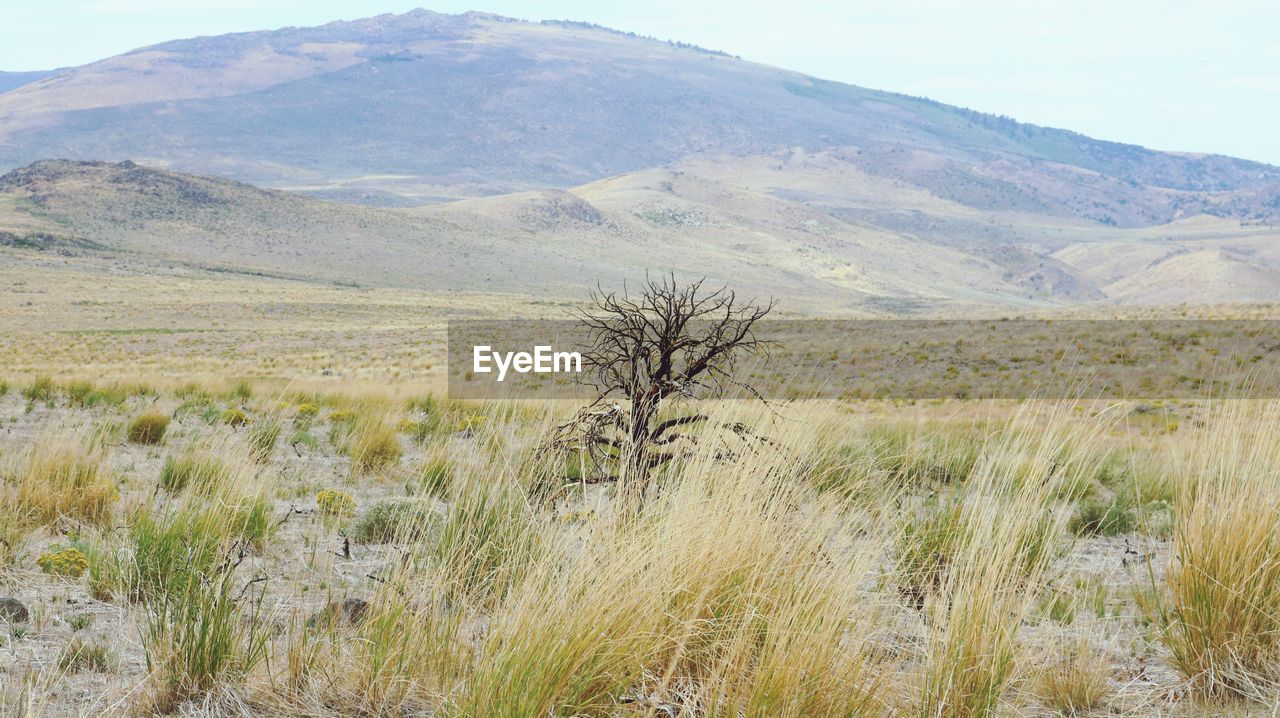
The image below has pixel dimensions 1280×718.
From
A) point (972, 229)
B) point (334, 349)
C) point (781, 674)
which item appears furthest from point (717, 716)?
point (972, 229)

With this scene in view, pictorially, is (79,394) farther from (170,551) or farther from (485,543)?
(485,543)

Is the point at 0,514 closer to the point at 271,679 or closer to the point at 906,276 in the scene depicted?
the point at 271,679

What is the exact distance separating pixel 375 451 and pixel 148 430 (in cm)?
205

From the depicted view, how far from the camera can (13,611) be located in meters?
3.63

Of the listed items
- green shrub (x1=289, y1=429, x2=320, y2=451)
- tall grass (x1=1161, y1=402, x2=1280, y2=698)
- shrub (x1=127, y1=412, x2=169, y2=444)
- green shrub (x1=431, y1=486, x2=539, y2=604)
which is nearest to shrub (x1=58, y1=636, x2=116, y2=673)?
green shrub (x1=431, y1=486, x2=539, y2=604)

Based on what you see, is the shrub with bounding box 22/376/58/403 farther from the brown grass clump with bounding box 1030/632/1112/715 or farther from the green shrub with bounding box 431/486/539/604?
the brown grass clump with bounding box 1030/632/1112/715

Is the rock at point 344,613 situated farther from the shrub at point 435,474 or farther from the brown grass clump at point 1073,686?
the brown grass clump at point 1073,686

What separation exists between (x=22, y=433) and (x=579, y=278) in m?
87.4

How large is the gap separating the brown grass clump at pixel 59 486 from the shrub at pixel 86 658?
177 centimetres

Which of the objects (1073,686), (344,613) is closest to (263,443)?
(344,613)

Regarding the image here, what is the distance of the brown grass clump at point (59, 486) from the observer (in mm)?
5125

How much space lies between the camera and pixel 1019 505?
3.76m

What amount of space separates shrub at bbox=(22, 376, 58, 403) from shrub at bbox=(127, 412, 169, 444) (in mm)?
3244

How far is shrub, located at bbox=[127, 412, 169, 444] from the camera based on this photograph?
26.9 ft
